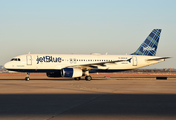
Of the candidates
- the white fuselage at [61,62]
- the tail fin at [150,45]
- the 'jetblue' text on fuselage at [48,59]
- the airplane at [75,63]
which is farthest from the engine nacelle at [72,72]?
the tail fin at [150,45]

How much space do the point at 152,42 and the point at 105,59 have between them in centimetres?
1161

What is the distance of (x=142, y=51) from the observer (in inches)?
1953

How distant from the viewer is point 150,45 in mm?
50188

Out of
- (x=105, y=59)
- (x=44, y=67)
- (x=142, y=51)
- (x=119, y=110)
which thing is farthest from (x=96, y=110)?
(x=142, y=51)

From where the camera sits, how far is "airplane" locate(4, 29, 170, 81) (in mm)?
39812

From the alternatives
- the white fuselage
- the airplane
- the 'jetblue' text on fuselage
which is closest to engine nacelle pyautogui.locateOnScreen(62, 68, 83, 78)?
the airplane

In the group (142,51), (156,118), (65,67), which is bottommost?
(156,118)

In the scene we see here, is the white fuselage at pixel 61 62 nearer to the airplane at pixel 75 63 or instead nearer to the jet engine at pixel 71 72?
the airplane at pixel 75 63

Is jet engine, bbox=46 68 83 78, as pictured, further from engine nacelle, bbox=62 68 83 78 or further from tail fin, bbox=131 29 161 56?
tail fin, bbox=131 29 161 56

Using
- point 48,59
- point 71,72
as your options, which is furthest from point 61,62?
point 71,72

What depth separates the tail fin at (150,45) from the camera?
49.6 metres

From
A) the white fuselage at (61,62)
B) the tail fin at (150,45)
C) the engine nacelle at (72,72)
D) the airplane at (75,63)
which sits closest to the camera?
the engine nacelle at (72,72)

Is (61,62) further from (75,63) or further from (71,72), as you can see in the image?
(71,72)

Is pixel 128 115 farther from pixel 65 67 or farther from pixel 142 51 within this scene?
pixel 142 51
